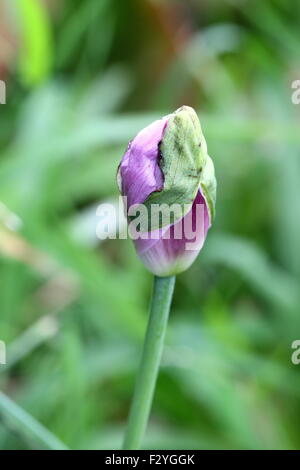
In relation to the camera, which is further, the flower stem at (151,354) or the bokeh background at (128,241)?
the bokeh background at (128,241)

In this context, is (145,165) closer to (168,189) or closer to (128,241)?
(168,189)

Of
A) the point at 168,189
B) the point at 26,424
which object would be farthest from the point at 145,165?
the point at 26,424

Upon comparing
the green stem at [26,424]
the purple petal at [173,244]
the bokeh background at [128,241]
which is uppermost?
the bokeh background at [128,241]

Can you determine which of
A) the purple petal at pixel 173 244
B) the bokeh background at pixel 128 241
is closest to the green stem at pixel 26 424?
the bokeh background at pixel 128 241

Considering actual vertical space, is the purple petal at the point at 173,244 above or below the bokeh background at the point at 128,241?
below

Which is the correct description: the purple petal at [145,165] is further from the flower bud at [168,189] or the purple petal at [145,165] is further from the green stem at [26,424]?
the green stem at [26,424]

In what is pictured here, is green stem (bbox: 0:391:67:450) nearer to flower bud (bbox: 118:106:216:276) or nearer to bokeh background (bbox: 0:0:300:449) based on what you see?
bokeh background (bbox: 0:0:300:449)

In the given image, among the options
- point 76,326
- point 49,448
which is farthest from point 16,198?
point 49,448
